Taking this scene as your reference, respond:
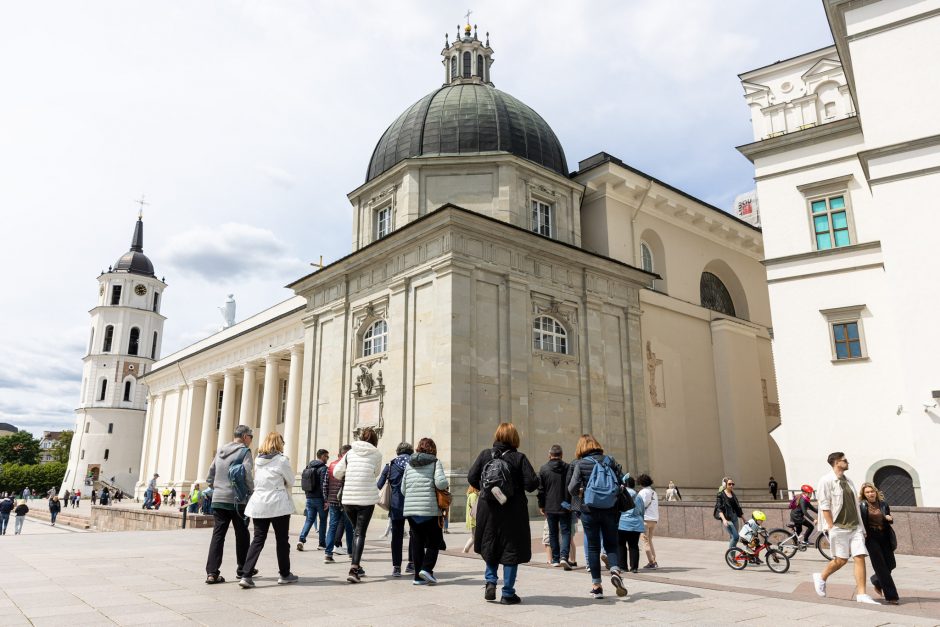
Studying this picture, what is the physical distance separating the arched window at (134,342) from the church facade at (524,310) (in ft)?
162

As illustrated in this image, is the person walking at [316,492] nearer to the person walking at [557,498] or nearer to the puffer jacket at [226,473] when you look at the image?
the puffer jacket at [226,473]

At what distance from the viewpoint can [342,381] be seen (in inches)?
1070

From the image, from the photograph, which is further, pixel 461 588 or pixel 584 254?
pixel 584 254

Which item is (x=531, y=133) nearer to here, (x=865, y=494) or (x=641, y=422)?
(x=641, y=422)

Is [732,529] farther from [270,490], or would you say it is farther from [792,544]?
[270,490]

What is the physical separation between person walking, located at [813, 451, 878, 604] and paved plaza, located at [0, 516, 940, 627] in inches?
14.1

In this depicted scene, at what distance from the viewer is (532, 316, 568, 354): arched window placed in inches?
1016

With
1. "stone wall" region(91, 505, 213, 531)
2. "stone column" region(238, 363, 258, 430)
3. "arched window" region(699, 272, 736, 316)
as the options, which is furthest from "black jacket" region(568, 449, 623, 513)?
"stone column" region(238, 363, 258, 430)

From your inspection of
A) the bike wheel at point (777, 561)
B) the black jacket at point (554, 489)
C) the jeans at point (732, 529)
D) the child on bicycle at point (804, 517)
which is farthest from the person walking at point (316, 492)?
the child on bicycle at point (804, 517)

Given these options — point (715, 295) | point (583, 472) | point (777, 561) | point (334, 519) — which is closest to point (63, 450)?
point (715, 295)

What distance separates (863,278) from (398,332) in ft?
51.0

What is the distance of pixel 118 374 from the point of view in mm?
75750

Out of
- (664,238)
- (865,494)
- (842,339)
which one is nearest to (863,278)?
(842,339)

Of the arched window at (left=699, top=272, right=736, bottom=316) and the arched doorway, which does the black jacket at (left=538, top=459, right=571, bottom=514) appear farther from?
the arched window at (left=699, top=272, right=736, bottom=316)
